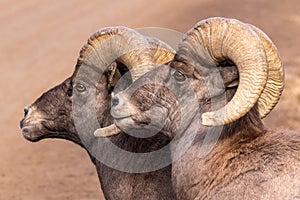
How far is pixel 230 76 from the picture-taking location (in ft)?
31.1

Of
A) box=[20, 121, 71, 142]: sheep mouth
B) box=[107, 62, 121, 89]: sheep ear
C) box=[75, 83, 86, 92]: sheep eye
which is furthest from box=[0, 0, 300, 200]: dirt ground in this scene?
box=[107, 62, 121, 89]: sheep ear

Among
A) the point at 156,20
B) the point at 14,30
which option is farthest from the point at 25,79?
the point at 156,20

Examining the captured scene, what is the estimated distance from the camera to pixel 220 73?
9.56 m

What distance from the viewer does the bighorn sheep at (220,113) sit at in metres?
8.98

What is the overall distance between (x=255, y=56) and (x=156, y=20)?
21787 mm

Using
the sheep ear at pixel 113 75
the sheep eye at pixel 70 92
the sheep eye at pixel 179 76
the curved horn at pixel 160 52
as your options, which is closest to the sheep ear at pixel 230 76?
the sheep eye at pixel 179 76

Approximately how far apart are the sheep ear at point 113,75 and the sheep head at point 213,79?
114cm

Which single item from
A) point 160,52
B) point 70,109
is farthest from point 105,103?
point 160,52

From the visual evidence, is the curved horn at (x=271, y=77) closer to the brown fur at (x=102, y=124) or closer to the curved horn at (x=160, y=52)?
the brown fur at (x=102, y=124)

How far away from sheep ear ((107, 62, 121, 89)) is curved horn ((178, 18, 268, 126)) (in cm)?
173

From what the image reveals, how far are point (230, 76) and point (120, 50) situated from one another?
193cm

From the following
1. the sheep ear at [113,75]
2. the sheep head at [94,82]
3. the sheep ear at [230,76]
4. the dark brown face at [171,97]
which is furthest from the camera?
the sheep ear at [113,75]

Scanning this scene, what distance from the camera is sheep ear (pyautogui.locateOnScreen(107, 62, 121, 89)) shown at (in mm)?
11141

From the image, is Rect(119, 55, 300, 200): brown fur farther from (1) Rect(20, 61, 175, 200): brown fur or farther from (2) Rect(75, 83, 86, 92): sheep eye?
(2) Rect(75, 83, 86, 92): sheep eye
